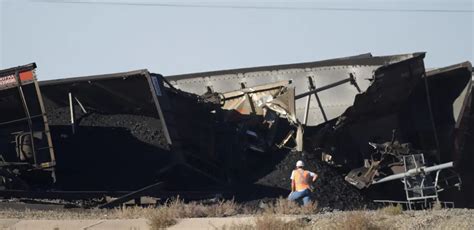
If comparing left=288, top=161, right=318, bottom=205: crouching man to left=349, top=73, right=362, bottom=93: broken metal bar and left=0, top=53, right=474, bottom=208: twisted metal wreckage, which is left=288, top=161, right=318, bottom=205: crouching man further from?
left=349, top=73, right=362, bottom=93: broken metal bar

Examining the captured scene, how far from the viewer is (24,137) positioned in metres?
14.4

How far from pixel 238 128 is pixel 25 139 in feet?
15.6

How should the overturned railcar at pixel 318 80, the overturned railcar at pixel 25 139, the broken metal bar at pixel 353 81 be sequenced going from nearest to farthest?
1. the overturned railcar at pixel 25 139
2. the overturned railcar at pixel 318 80
3. the broken metal bar at pixel 353 81

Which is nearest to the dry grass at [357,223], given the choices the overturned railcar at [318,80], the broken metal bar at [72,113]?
the overturned railcar at [318,80]

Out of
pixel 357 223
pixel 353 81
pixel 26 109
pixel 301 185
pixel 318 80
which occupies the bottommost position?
pixel 357 223

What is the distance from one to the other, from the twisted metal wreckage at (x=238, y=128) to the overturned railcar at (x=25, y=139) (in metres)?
0.02

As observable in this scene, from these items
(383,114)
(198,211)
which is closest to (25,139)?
(198,211)

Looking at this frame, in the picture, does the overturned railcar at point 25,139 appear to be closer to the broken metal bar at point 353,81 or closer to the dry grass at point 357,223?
the dry grass at point 357,223

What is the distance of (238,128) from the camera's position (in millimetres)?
16062

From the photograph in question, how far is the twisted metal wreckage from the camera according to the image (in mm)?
14648

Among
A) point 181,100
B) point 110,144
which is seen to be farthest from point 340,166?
point 110,144

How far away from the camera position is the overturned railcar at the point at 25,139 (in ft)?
46.2

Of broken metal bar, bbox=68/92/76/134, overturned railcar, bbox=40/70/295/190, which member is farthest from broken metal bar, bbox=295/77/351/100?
broken metal bar, bbox=68/92/76/134

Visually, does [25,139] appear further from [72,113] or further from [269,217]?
[269,217]
